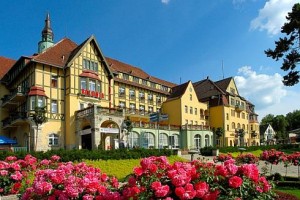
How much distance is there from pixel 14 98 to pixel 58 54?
6.95m

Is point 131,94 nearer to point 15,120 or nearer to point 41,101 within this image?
point 41,101

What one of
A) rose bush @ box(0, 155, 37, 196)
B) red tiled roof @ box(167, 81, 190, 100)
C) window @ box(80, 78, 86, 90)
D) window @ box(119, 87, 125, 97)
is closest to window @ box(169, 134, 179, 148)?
red tiled roof @ box(167, 81, 190, 100)

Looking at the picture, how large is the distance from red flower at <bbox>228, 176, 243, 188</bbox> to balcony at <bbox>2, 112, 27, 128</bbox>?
3391cm

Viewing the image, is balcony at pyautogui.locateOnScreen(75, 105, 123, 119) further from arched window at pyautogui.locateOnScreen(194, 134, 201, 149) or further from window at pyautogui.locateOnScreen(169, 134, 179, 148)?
arched window at pyautogui.locateOnScreen(194, 134, 201, 149)

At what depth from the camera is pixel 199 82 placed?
67.2 m

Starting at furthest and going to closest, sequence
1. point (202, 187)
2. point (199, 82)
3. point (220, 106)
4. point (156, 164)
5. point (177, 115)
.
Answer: point (199, 82), point (220, 106), point (177, 115), point (156, 164), point (202, 187)

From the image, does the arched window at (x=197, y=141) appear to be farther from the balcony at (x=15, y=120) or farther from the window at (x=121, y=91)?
the balcony at (x=15, y=120)

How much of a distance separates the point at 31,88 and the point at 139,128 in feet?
48.6

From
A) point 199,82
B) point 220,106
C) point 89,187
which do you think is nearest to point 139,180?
point 89,187

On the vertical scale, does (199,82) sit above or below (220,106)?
above

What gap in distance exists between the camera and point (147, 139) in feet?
148

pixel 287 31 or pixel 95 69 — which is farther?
pixel 95 69

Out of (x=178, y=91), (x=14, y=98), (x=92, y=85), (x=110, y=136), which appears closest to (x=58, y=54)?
(x=92, y=85)

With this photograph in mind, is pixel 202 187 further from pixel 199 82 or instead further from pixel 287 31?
pixel 199 82
